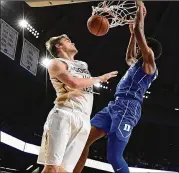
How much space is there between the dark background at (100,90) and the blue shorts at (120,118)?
4.82m

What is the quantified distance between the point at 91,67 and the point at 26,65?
329 centimetres

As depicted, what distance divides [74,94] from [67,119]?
31 cm

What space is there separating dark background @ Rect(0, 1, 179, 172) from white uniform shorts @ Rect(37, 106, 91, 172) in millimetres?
5195

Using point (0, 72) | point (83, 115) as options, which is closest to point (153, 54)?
point (83, 115)

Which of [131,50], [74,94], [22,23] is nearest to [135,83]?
[131,50]

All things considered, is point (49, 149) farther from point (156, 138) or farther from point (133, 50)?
point (156, 138)

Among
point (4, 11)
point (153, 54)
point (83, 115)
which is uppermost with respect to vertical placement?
point (4, 11)

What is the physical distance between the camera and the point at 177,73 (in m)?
11.5

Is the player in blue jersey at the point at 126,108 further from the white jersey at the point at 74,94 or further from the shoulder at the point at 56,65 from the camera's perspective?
the shoulder at the point at 56,65

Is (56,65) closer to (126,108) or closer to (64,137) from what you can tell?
(64,137)

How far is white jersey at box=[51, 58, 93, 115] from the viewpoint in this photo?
2.95 metres

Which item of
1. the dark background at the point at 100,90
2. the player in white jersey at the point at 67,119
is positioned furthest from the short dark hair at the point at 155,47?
the dark background at the point at 100,90

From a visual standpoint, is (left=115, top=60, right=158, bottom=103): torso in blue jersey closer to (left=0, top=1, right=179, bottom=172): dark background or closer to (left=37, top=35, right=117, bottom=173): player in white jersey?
(left=37, top=35, right=117, bottom=173): player in white jersey

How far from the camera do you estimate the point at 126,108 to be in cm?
339
